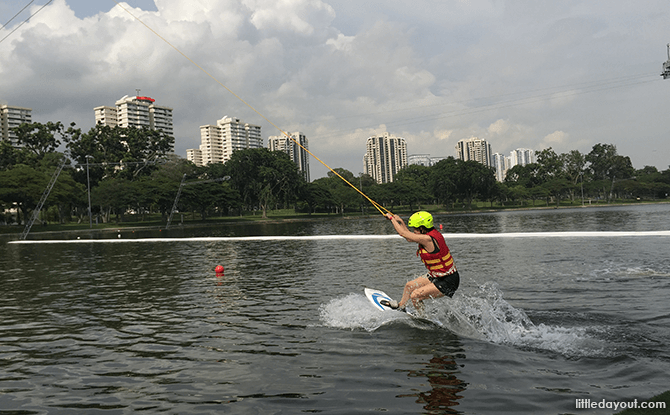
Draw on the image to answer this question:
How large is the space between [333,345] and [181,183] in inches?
3395

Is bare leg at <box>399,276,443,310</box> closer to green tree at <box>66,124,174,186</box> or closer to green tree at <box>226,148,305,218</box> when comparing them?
green tree at <box>226,148,305,218</box>

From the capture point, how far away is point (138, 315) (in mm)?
12203

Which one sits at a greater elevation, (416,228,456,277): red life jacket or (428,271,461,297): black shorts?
(416,228,456,277): red life jacket

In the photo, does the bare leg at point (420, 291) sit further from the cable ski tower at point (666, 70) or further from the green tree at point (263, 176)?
the green tree at point (263, 176)

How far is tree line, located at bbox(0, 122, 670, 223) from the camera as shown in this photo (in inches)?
3644

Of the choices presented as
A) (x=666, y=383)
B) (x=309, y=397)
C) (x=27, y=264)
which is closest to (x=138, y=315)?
(x=309, y=397)

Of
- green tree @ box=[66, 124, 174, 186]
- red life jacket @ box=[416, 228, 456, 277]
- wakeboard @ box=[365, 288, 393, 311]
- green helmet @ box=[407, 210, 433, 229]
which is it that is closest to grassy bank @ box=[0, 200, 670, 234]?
green tree @ box=[66, 124, 174, 186]

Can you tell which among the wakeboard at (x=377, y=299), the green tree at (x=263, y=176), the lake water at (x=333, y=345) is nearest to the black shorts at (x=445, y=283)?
the lake water at (x=333, y=345)

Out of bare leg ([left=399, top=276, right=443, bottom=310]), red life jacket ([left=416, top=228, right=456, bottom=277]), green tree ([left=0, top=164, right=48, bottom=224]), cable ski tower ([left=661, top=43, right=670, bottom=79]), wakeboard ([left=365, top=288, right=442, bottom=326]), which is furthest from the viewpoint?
green tree ([left=0, top=164, right=48, bottom=224])

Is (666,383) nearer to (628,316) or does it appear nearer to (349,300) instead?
(628,316)

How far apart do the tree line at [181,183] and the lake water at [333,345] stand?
73.0m

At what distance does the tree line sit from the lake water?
7296 centimetres

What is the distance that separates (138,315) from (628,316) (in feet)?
37.4

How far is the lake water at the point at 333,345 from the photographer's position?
254 inches
